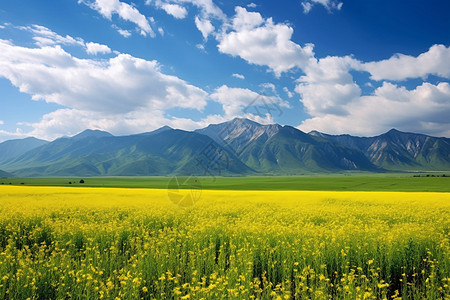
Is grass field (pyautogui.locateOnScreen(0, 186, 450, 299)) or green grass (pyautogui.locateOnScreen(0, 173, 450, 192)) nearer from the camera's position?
grass field (pyautogui.locateOnScreen(0, 186, 450, 299))

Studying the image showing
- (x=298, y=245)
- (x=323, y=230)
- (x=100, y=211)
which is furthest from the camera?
(x=100, y=211)

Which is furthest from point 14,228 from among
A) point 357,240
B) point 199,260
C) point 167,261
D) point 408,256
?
point 408,256

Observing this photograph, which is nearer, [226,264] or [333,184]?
[226,264]

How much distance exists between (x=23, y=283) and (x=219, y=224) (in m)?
7.31

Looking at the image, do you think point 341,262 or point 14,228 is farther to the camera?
point 14,228

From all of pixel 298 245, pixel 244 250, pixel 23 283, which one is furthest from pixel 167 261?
pixel 298 245

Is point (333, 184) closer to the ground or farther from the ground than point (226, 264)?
closer to the ground

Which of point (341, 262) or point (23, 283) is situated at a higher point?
point (23, 283)

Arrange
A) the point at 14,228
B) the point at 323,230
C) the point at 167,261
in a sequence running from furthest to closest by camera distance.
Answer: the point at 14,228 < the point at 323,230 < the point at 167,261

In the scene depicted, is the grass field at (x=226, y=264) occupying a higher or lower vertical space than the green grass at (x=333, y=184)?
higher

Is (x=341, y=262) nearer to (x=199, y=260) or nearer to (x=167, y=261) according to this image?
(x=199, y=260)

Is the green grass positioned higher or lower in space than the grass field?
lower

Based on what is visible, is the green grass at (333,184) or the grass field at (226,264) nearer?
the grass field at (226,264)

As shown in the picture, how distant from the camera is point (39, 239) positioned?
10492 millimetres
